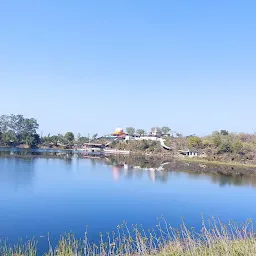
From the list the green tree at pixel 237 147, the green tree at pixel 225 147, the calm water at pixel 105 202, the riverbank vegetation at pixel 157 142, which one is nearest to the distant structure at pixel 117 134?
the riverbank vegetation at pixel 157 142

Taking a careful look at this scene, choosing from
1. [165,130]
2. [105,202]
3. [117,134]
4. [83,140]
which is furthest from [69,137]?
[105,202]

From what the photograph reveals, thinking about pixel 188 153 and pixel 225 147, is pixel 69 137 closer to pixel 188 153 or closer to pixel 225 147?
pixel 188 153

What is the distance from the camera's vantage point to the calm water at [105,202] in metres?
9.77

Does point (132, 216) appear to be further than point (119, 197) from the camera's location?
No

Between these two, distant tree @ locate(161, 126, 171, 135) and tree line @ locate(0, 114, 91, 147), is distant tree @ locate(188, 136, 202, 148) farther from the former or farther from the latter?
tree line @ locate(0, 114, 91, 147)

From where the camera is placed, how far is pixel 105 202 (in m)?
13.6

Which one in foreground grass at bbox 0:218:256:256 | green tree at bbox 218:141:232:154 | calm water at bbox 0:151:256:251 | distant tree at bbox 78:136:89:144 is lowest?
calm water at bbox 0:151:256:251

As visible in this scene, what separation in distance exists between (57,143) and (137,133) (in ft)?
54.6

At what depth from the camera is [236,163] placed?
37.2 m

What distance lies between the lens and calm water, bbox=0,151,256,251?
977 cm

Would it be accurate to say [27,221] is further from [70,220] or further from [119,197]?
[119,197]

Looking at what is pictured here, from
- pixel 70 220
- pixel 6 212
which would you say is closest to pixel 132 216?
pixel 70 220

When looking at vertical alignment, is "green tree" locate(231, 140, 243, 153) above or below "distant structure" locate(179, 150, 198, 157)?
above

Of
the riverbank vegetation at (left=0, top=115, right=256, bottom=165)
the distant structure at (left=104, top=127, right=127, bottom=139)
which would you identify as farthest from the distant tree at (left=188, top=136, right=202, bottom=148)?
the distant structure at (left=104, top=127, right=127, bottom=139)
